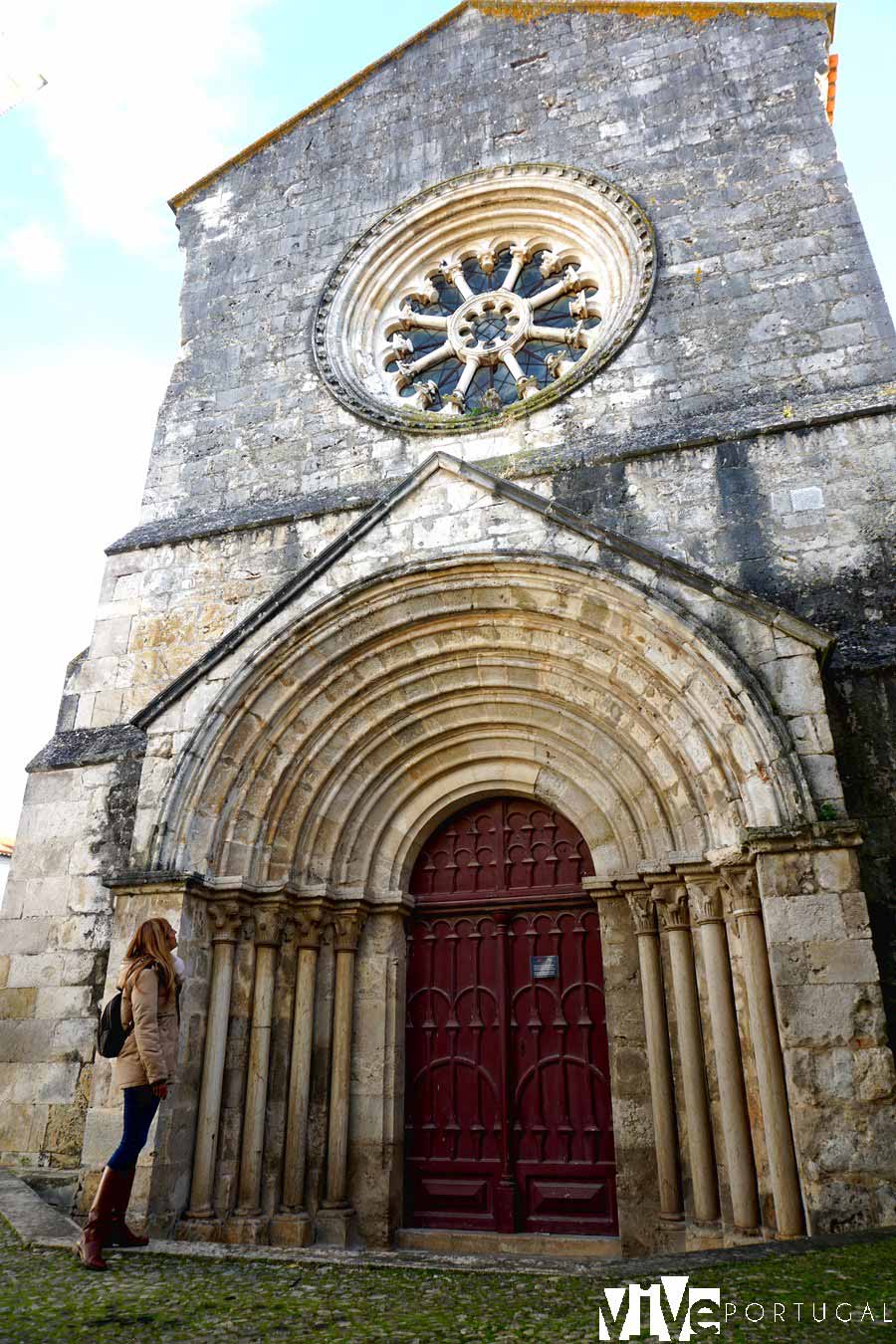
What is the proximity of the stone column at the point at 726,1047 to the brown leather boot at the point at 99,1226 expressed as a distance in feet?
9.71

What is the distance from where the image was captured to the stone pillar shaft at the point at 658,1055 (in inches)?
197

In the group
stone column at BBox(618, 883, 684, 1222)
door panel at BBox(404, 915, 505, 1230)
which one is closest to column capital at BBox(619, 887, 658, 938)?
stone column at BBox(618, 883, 684, 1222)

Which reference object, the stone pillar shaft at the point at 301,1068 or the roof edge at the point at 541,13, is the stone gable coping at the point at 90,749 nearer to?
the stone pillar shaft at the point at 301,1068

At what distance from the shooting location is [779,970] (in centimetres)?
442

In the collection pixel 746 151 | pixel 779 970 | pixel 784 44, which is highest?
pixel 784 44

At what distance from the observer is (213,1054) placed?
18.3ft

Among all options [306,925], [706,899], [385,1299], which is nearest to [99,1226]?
[385,1299]

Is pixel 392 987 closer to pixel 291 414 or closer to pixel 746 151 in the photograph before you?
pixel 291 414

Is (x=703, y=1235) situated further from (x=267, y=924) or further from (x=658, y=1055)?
(x=267, y=924)

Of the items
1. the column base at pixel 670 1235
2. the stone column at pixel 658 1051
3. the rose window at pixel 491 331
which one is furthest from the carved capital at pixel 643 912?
the rose window at pixel 491 331

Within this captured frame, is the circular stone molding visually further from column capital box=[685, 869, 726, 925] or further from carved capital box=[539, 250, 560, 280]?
column capital box=[685, 869, 726, 925]

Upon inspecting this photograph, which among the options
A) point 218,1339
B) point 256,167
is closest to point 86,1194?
point 218,1339

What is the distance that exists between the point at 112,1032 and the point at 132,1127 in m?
0.44

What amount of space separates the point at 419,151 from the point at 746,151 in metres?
3.20
